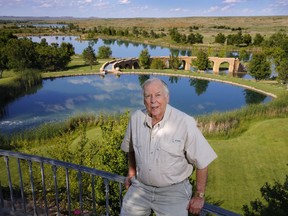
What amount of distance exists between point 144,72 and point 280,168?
38.9m

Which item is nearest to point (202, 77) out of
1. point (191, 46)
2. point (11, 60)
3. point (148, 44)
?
point (11, 60)

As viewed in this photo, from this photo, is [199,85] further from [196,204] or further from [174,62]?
[196,204]

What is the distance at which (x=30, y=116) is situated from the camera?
31438 millimetres

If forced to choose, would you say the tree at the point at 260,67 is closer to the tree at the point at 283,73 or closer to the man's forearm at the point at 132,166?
the tree at the point at 283,73

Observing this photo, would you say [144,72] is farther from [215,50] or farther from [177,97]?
[215,50]

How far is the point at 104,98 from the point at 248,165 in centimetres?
2598

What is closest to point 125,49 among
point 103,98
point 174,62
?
point 174,62

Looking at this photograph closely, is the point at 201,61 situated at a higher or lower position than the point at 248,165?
lower

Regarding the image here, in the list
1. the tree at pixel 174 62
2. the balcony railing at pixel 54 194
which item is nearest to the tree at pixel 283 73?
the tree at pixel 174 62

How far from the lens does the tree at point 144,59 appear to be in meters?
57.1

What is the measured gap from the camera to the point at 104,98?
126 ft

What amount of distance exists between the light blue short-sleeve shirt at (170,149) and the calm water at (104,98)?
25416 millimetres

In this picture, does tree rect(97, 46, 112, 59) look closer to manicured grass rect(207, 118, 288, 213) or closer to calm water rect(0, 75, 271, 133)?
calm water rect(0, 75, 271, 133)

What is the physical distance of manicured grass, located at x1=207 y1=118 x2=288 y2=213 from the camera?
12.2 m
